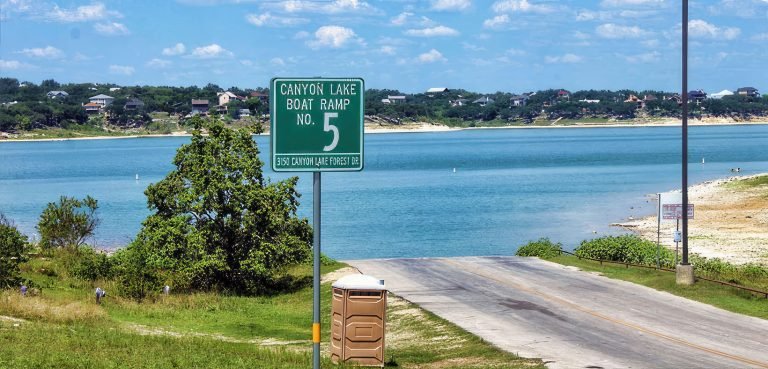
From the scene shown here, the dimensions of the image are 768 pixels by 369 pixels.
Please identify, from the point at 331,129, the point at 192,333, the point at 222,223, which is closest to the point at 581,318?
the point at 192,333

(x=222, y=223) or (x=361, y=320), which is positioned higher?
(x=222, y=223)

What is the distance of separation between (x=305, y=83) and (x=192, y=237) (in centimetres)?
2448

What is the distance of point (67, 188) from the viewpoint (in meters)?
119

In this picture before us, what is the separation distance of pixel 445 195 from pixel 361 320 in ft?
283

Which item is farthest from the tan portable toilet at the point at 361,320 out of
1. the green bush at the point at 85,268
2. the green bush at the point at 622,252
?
the green bush at the point at 622,252

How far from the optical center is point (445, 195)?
10462 centimetres

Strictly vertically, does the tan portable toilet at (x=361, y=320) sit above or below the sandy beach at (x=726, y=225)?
above

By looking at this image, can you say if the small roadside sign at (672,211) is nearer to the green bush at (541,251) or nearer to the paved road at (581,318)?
the paved road at (581,318)

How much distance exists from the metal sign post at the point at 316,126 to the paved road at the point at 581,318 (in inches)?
392

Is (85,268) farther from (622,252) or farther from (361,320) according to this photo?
(361,320)

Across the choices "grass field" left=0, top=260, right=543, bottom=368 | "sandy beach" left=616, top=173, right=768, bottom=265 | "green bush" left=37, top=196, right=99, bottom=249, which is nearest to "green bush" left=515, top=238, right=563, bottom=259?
"grass field" left=0, top=260, right=543, bottom=368

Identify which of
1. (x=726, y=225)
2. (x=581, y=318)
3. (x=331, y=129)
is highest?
(x=331, y=129)

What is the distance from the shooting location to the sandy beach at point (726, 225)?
50113 millimetres

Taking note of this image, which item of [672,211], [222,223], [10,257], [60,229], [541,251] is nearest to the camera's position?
[672,211]
